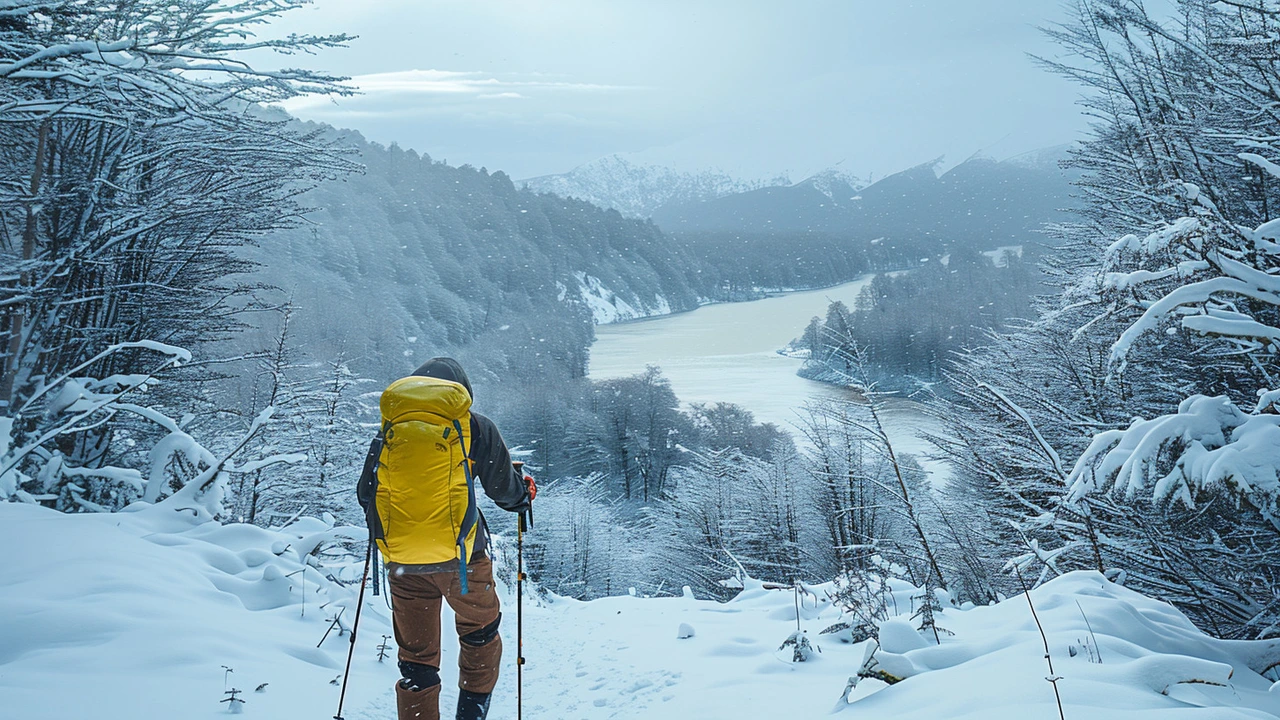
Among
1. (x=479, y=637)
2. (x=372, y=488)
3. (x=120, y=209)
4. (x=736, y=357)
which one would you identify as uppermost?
(x=120, y=209)

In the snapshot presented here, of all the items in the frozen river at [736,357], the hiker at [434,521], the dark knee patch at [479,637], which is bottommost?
the frozen river at [736,357]

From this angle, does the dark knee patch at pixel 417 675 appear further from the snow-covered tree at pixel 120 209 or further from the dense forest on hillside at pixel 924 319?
the dense forest on hillside at pixel 924 319

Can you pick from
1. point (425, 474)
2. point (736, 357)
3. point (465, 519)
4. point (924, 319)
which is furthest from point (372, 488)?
point (736, 357)

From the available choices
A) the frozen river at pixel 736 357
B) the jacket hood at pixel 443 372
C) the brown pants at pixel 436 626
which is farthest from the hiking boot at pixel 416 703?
the frozen river at pixel 736 357

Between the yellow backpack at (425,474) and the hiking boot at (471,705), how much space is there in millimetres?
629

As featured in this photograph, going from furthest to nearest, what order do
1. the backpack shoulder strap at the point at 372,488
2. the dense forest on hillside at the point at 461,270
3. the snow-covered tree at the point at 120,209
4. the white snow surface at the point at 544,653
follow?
the dense forest on hillside at the point at 461,270 < the snow-covered tree at the point at 120,209 < the backpack shoulder strap at the point at 372,488 < the white snow surface at the point at 544,653

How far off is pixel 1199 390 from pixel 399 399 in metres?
11.4

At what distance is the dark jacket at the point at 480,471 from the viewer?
118 inches

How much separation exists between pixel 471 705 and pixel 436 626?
41 cm

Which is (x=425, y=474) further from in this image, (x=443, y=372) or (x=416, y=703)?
(x=416, y=703)

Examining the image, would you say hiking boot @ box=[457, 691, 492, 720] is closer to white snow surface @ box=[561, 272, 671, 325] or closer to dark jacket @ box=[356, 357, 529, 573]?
dark jacket @ box=[356, 357, 529, 573]

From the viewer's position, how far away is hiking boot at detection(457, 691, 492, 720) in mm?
3162

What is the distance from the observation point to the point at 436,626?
123 inches

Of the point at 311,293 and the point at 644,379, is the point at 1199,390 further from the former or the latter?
the point at 311,293
